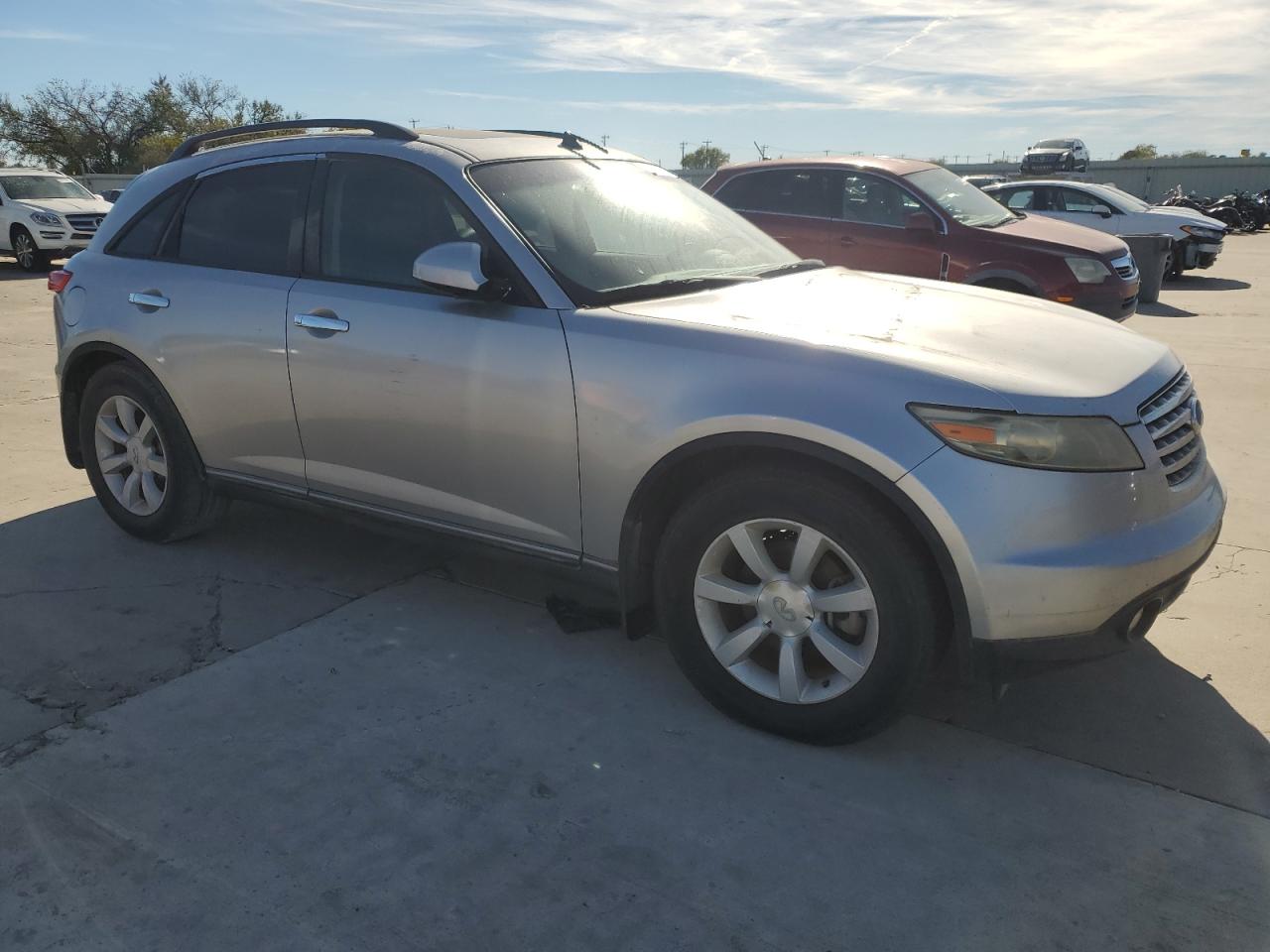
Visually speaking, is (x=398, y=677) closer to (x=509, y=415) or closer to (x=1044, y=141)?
(x=509, y=415)

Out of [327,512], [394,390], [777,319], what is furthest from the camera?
[327,512]

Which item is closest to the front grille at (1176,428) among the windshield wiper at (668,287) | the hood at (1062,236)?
the windshield wiper at (668,287)

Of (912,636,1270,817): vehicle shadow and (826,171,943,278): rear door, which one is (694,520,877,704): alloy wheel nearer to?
(912,636,1270,817): vehicle shadow

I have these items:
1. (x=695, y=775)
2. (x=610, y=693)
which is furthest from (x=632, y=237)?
(x=695, y=775)

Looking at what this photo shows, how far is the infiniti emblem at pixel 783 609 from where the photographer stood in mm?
3143

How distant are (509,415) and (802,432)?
1.05 m

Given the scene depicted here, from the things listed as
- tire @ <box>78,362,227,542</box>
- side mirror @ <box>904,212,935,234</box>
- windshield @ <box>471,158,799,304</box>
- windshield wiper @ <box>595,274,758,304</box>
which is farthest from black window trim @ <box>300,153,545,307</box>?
side mirror @ <box>904,212,935,234</box>

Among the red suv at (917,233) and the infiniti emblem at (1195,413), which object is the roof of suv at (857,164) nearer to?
the red suv at (917,233)

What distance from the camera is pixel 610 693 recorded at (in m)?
3.57

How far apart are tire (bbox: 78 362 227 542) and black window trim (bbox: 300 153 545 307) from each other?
103 centimetres

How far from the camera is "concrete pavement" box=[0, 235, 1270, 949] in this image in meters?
2.48

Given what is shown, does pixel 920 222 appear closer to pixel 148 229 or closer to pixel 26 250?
pixel 148 229

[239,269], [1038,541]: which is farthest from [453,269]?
[1038,541]

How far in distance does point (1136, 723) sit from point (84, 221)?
67.5ft
